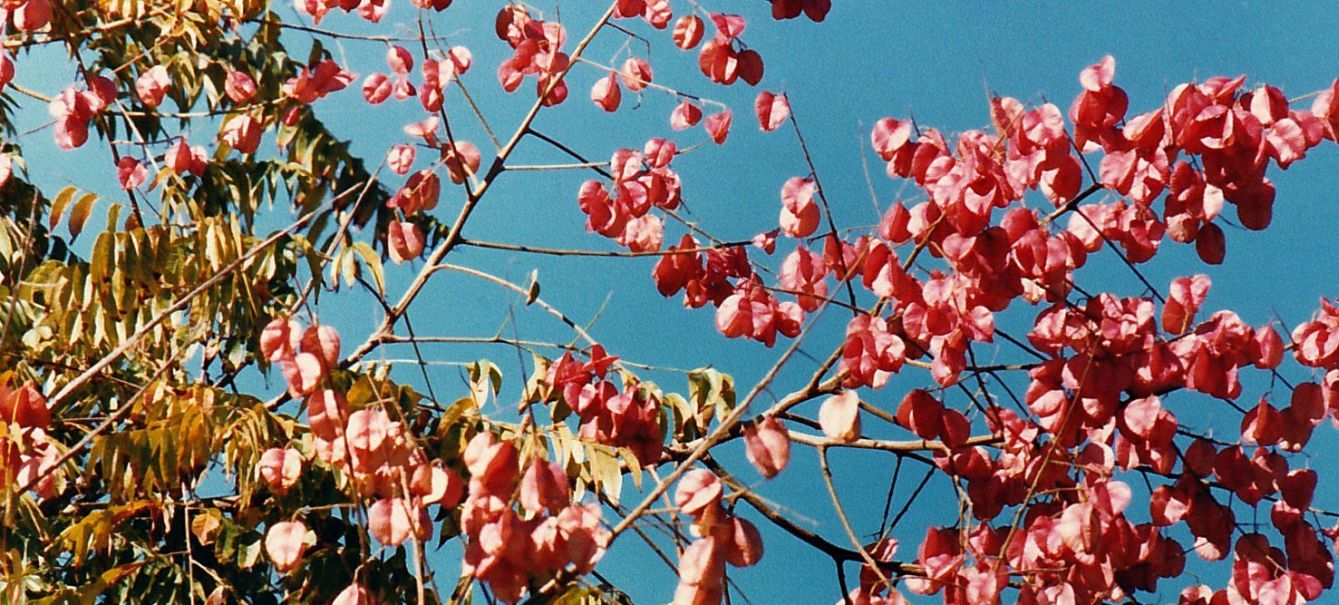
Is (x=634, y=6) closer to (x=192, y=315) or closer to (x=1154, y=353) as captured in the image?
(x=192, y=315)

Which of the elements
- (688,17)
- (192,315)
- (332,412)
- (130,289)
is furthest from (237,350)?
(332,412)

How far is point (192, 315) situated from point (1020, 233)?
2.15m

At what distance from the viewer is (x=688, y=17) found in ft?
12.3

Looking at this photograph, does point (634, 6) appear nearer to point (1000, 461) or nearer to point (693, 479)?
point (1000, 461)

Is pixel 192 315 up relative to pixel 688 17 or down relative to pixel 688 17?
down

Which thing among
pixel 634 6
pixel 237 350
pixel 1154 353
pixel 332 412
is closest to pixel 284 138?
pixel 237 350

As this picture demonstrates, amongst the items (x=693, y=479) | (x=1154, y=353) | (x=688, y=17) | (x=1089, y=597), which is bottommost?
(x=693, y=479)

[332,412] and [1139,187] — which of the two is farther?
[1139,187]

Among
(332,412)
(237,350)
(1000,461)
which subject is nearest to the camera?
(332,412)

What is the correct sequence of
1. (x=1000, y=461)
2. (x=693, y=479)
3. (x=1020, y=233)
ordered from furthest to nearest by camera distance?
(x=1000, y=461) → (x=1020, y=233) → (x=693, y=479)

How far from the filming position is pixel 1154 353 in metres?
2.78

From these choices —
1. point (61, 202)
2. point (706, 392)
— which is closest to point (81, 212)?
point (61, 202)

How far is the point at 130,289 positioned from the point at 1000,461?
2050mm

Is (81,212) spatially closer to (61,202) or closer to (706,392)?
(61,202)
